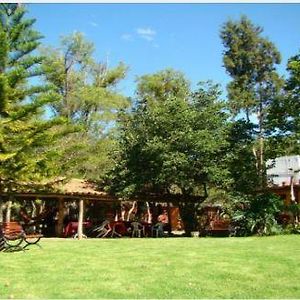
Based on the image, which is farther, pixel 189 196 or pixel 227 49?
pixel 227 49

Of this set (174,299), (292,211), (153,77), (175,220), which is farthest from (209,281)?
(153,77)

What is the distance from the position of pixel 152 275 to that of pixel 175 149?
44.4ft

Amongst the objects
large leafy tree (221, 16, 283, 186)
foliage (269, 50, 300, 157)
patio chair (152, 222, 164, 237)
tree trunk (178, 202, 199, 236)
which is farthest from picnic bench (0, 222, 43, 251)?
large leafy tree (221, 16, 283, 186)

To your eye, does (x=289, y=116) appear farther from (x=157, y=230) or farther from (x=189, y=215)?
(x=157, y=230)

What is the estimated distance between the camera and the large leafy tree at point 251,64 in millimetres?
35969

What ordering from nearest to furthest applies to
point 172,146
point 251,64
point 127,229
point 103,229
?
point 172,146
point 103,229
point 127,229
point 251,64

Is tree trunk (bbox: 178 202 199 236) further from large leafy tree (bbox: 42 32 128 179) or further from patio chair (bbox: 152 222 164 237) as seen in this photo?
large leafy tree (bbox: 42 32 128 179)

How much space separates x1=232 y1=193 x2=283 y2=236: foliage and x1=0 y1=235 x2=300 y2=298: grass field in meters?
8.24

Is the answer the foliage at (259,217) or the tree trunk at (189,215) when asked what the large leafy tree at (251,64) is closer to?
the tree trunk at (189,215)

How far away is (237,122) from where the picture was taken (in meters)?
23.3

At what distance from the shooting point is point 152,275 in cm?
782

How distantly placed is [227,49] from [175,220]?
14902 millimetres

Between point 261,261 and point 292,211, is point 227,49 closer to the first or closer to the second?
point 292,211

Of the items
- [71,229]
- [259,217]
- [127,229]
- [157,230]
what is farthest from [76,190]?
[259,217]
